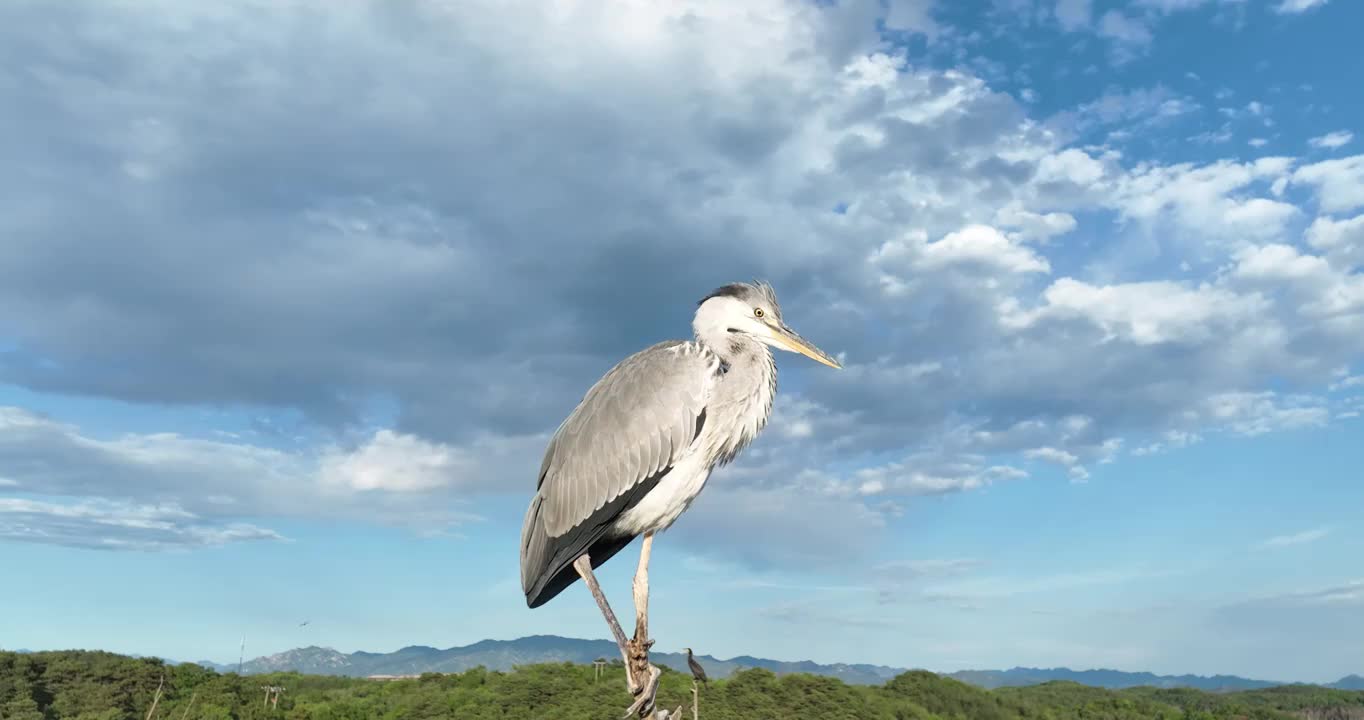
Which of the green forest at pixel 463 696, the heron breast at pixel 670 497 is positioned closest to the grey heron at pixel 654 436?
the heron breast at pixel 670 497

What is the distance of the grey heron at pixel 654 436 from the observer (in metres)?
8.24

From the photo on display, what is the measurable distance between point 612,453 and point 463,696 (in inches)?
3087

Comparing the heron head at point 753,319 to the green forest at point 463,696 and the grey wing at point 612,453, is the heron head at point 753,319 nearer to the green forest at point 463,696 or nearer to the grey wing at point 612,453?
the grey wing at point 612,453

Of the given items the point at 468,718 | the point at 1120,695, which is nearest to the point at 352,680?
the point at 468,718

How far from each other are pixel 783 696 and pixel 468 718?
987 inches

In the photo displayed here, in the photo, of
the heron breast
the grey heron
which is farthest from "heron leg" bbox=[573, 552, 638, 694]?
the heron breast

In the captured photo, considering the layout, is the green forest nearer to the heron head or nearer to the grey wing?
the grey wing

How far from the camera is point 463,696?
3142 inches

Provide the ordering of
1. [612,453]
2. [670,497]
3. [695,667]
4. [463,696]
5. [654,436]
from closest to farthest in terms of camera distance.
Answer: [695,667] < [670,497] < [654,436] < [612,453] < [463,696]

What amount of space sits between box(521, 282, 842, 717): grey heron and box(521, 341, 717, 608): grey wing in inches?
0.4

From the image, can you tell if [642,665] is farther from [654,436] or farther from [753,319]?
[753,319]

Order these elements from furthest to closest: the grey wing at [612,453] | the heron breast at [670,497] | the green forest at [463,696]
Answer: the green forest at [463,696], the grey wing at [612,453], the heron breast at [670,497]

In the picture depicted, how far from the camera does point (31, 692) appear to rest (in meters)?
79.3

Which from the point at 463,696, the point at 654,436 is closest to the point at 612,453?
the point at 654,436
